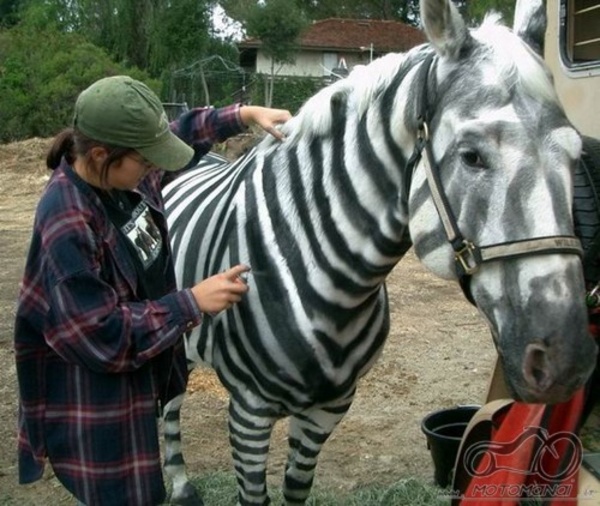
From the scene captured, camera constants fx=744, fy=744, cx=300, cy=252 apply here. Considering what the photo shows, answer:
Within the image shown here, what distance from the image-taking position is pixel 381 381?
5.17 metres

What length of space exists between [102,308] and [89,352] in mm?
126

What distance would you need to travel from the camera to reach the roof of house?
35406 millimetres

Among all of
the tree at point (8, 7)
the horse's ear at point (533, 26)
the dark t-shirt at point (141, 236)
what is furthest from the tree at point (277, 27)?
the horse's ear at point (533, 26)

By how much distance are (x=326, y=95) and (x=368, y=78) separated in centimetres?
17

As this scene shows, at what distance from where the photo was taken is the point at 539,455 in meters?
2.18

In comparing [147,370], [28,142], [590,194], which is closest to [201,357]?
[147,370]

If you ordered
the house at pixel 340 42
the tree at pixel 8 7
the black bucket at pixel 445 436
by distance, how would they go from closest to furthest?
1. the black bucket at pixel 445 436
2. the house at pixel 340 42
3. the tree at pixel 8 7

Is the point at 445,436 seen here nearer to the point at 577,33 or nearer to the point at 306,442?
the point at 306,442

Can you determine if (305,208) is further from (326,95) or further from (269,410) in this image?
(269,410)

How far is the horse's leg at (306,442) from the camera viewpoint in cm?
278

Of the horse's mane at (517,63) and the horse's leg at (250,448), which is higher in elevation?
the horse's mane at (517,63)

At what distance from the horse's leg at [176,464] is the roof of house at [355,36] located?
32088mm

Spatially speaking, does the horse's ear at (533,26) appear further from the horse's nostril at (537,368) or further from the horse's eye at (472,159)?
the horse's nostril at (537,368)

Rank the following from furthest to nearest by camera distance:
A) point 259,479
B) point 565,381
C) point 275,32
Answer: point 275,32, point 259,479, point 565,381
